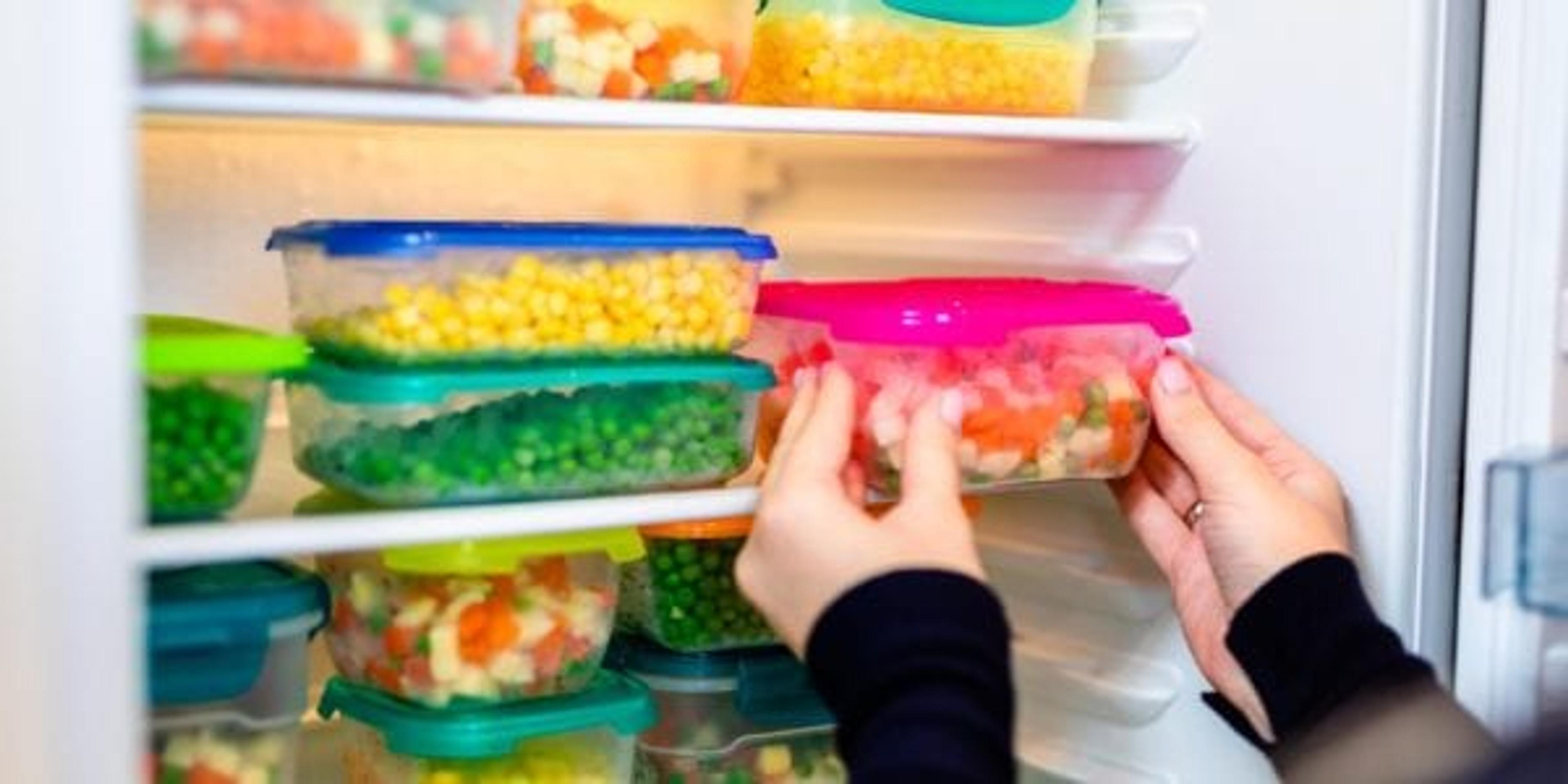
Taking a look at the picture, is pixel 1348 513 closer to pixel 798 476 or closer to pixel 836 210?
pixel 798 476

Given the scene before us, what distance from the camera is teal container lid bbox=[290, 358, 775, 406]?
1.21 m

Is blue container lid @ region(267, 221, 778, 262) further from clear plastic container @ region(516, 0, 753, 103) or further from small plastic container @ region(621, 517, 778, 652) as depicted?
small plastic container @ region(621, 517, 778, 652)

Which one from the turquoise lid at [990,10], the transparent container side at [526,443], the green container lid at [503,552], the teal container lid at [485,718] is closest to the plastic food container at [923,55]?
the turquoise lid at [990,10]

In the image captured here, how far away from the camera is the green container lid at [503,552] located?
1285 mm

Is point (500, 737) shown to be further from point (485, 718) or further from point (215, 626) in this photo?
point (215, 626)

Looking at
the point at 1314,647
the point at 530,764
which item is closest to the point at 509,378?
the point at 530,764

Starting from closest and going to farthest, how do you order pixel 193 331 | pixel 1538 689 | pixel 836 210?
pixel 193 331
pixel 1538 689
pixel 836 210

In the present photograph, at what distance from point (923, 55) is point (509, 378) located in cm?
38

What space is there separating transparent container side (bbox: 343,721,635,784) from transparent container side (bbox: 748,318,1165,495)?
239 mm

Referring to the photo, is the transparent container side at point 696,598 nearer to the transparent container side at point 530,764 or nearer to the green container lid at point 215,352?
the transparent container side at point 530,764

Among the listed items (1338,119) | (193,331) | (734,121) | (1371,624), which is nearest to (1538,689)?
(1371,624)

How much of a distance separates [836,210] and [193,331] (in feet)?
2.36

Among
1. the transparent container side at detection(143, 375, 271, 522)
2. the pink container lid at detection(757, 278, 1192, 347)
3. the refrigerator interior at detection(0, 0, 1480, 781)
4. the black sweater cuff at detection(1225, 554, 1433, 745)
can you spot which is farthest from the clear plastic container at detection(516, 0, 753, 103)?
the black sweater cuff at detection(1225, 554, 1433, 745)

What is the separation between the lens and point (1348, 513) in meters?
1.38
